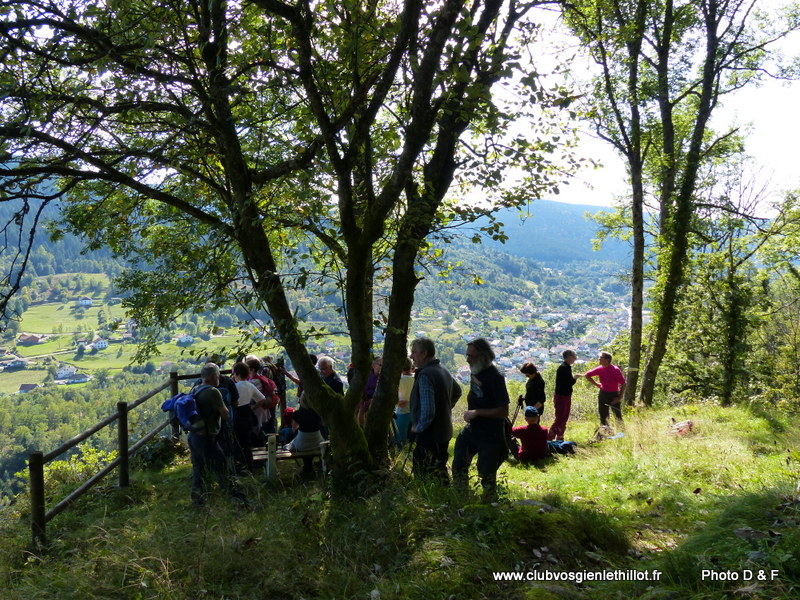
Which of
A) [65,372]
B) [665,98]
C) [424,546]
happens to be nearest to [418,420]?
[424,546]

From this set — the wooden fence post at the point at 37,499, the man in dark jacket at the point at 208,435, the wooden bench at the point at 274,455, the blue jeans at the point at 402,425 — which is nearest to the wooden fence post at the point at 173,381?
the wooden bench at the point at 274,455

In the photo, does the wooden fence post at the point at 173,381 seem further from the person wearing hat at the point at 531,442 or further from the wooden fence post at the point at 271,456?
the person wearing hat at the point at 531,442

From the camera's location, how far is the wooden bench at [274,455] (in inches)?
252

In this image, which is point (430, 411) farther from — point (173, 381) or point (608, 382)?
point (173, 381)

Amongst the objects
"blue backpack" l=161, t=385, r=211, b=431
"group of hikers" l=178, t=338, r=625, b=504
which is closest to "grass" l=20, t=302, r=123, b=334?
"group of hikers" l=178, t=338, r=625, b=504

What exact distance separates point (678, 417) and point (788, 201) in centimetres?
1144

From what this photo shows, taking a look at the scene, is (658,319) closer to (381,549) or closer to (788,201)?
(788,201)

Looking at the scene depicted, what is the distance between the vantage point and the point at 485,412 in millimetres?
5113

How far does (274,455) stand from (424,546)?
3372mm

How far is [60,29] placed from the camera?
3.97 metres

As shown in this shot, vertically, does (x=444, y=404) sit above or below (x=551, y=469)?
above

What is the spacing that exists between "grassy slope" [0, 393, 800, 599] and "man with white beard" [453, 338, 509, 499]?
362 millimetres

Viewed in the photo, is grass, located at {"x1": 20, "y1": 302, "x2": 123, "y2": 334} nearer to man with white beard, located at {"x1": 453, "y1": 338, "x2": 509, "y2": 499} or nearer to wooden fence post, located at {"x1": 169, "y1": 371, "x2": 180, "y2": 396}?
wooden fence post, located at {"x1": 169, "y1": 371, "x2": 180, "y2": 396}

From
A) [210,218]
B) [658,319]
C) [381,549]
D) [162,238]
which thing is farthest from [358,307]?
[658,319]
